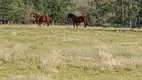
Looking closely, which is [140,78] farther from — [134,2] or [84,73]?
[134,2]

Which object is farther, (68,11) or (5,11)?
(68,11)

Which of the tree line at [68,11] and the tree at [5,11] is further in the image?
the tree line at [68,11]

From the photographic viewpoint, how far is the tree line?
84188 millimetres

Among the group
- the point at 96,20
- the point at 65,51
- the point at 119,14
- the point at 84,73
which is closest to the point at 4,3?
the point at 96,20

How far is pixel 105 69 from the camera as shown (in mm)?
16641

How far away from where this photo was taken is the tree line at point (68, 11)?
84.2m

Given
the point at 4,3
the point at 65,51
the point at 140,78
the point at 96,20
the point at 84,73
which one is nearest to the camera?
the point at 140,78

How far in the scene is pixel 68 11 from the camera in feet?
306

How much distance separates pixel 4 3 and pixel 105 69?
70646 millimetres

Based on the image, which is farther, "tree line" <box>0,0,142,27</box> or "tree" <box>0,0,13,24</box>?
"tree line" <box>0,0,142,27</box>

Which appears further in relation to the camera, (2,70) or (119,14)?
(119,14)

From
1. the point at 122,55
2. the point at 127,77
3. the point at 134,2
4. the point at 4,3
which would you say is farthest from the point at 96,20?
the point at 127,77

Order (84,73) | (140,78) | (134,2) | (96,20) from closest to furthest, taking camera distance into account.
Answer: (140,78), (84,73), (96,20), (134,2)

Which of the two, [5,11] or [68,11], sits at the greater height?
[5,11]
